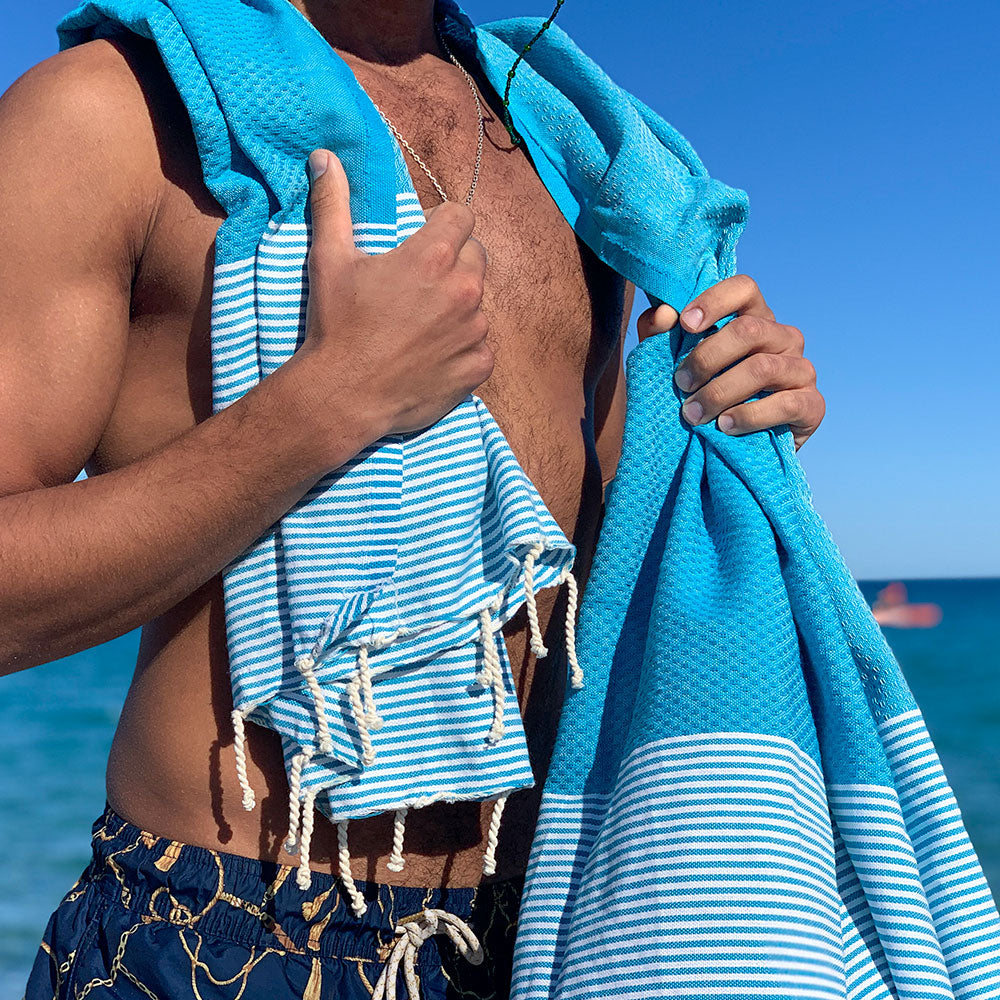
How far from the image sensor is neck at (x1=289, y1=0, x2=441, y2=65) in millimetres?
1548

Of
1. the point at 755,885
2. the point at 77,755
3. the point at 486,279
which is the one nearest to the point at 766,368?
the point at 486,279

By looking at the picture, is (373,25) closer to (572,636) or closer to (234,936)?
(572,636)

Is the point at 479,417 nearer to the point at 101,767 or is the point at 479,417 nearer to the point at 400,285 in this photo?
the point at 400,285

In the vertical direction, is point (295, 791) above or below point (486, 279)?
below

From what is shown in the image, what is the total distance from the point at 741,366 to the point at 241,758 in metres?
0.77

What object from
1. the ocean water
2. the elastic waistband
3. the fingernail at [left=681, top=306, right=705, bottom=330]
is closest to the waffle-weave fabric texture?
the elastic waistband

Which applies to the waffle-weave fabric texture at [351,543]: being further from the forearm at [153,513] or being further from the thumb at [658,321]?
the thumb at [658,321]

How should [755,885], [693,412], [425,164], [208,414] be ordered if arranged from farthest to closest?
[425,164] → [693,412] → [208,414] → [755,885]

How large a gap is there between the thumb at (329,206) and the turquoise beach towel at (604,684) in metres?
0.02

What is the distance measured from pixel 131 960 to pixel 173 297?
740 mm

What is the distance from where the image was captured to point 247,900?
1.17 metres

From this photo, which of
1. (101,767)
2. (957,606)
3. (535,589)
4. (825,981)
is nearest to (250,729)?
(535,589)

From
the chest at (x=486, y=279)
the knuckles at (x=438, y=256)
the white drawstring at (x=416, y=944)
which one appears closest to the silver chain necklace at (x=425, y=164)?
the chest at (x=486, y=279)

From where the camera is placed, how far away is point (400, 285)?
3.61 ft
